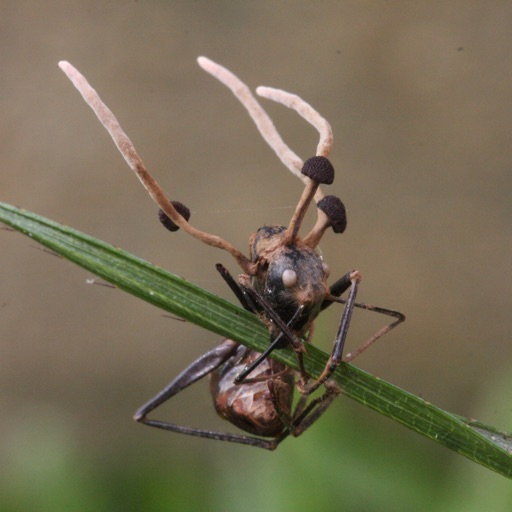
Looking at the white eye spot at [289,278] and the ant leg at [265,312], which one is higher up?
the white eye spot at [289,278]

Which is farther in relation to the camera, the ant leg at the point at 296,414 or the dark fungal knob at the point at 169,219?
the ant leg at the point at 296,414

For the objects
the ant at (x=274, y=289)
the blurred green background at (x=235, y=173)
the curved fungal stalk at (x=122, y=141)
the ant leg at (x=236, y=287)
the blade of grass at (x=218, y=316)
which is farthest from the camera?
the blurred green background at (x=235, y=173)

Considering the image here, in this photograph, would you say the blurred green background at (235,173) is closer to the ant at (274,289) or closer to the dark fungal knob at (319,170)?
the ant at (274,289)

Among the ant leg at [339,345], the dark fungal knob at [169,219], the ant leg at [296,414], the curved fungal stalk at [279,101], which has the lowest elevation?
the ant leg at [296,414]

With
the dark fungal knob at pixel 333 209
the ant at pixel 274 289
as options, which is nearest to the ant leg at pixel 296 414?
the ant at pixel 274 289

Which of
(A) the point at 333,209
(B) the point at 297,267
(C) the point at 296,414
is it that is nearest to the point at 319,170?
(A) the point at 333,209

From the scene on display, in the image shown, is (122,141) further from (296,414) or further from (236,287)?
(296,414)

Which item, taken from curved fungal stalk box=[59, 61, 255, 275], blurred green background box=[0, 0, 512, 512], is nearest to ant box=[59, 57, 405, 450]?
curved fungal stalk box=[59, 61, 255, 275]

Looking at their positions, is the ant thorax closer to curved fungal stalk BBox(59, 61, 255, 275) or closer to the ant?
the ant
